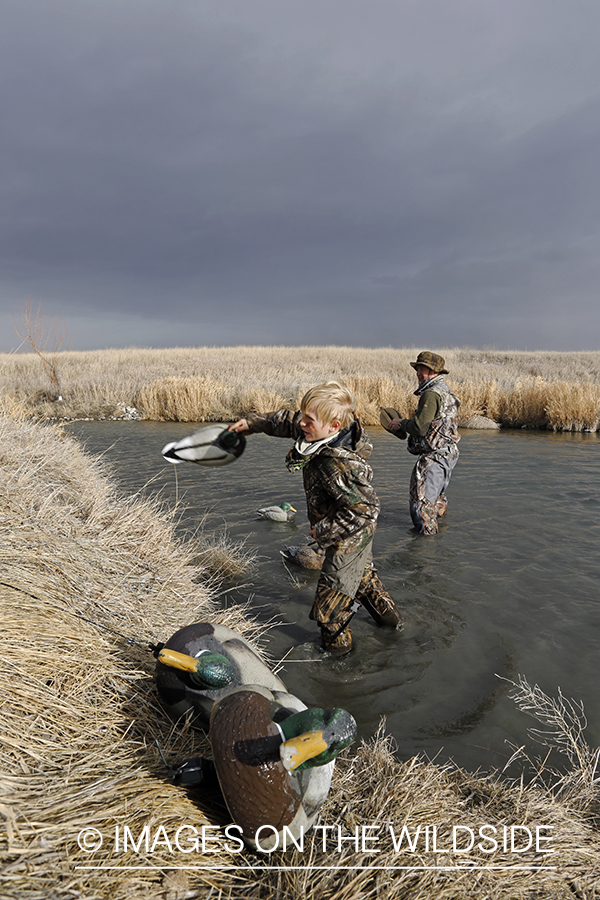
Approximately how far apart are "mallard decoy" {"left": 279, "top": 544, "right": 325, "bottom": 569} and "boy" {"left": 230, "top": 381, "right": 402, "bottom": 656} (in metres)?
→ 1.89

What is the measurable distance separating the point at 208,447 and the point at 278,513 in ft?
13.2

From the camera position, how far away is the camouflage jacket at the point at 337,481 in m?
3.41

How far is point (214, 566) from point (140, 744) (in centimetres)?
331

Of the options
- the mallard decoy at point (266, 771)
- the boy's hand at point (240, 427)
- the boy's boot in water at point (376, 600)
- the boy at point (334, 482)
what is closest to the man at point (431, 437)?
the boy's boot in water at point (376, 600)

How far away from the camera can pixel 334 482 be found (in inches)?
134

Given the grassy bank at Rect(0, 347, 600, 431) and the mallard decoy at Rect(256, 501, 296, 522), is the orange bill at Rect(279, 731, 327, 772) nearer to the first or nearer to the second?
the mallard decoy at Rect(256, 501, 296, 522)

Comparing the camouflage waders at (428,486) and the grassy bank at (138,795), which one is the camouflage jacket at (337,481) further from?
the camouflage waders at (428,486)

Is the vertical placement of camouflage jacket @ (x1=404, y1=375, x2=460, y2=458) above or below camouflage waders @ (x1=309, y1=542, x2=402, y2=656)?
above

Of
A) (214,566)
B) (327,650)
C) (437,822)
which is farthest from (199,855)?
(214,566)

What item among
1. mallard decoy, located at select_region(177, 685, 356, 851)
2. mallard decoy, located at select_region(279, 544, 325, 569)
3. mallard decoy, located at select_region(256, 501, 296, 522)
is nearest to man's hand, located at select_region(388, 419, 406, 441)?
mallard decoy, located at select_region(279, 544, 325, 569)

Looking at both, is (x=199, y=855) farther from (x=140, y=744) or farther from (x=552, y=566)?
(x=552, y=566)

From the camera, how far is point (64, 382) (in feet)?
75.4

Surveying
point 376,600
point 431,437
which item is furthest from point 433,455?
point 376,600

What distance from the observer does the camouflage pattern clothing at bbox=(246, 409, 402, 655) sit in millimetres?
3414
